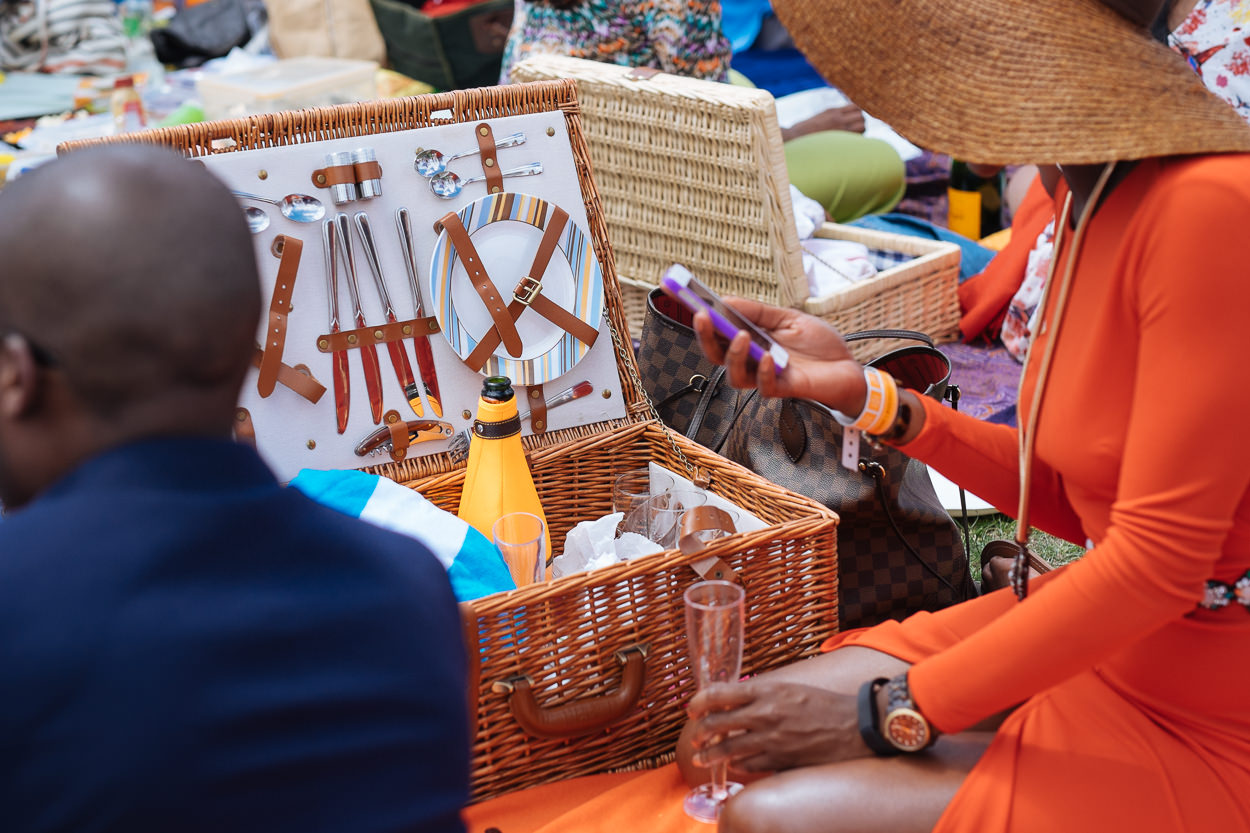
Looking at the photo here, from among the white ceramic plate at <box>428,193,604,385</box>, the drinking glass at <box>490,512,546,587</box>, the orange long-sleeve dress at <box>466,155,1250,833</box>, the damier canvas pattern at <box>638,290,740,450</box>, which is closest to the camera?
the orange long-sleeve dress at <box>466,155,1250,833</box>

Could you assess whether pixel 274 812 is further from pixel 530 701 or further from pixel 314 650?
pixel 530 701

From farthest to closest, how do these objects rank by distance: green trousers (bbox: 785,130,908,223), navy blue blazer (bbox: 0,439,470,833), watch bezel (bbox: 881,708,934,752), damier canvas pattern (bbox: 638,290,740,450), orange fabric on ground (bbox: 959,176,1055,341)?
green trousers (bbox: 785,130,908,223)
orange fabric on ground (bbox: 959,176,1055,341)
damier canvas pattern (bbox: 638,290,740,450)
watch bezel (bbox: 881,708,934,752)
navy blue blazer (bbox: 0,439,470,833)

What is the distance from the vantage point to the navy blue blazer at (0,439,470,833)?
52cm

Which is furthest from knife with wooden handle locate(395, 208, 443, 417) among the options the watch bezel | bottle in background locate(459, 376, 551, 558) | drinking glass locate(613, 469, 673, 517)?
the watch bezel

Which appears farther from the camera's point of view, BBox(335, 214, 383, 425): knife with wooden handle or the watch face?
BBox(335, 214, 383, 425): knife with wooden handle

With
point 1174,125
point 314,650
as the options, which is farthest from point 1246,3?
point 314,650

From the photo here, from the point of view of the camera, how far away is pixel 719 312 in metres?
1.16

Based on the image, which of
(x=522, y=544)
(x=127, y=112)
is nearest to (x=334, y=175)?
(x=522, y=544)

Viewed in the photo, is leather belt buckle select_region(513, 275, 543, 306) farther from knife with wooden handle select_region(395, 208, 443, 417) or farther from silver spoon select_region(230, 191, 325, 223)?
silver spoon select_region(230, 191, 325, 223)

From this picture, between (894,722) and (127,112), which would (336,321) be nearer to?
(894,722)

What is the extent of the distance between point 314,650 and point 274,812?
0.08 m

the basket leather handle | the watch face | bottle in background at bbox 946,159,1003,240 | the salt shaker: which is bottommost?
bottle in background at bbox 946,159,1003,240

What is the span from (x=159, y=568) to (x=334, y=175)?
108 cm

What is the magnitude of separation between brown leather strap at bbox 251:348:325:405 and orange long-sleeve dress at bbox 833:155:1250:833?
0.89 metres
